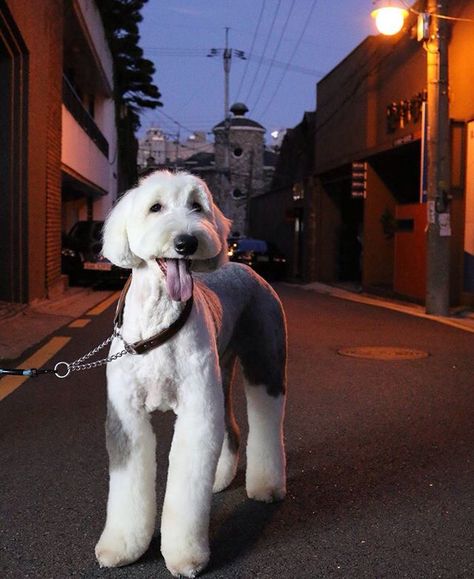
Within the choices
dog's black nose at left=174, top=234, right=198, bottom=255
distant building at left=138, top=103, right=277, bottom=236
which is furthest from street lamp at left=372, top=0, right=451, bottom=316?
distant building at left=138, top=103, right=277, bottom=236

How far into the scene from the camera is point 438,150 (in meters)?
13.9

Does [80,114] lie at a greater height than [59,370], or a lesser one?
greater

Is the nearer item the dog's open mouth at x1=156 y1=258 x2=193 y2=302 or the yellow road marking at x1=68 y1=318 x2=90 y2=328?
the dog's open mouth at x1=156 y1=258 x2=193 y2=302

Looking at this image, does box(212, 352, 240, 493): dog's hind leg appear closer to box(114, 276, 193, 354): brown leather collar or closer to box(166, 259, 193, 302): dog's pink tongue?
box(114, 276, 193, 354): brown leather collar

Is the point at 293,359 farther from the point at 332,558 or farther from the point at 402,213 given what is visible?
the point at 402,213

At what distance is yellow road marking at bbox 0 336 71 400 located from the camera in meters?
6.97

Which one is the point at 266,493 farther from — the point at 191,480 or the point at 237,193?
the point at 237,193

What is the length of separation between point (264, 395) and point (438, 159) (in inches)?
424

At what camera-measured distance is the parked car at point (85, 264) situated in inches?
778

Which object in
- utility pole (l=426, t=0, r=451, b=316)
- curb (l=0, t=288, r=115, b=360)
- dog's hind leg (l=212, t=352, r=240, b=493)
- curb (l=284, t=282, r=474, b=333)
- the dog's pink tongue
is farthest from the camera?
utility pole (l=426, t=0, r=451, b=316)

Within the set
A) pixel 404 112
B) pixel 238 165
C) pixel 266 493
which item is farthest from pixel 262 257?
pixel 238 165

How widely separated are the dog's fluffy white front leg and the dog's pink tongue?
37 centimetres

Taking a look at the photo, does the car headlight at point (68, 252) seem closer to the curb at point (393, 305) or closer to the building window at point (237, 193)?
the curb at point (393, 305)

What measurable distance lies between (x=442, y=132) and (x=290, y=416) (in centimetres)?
940
